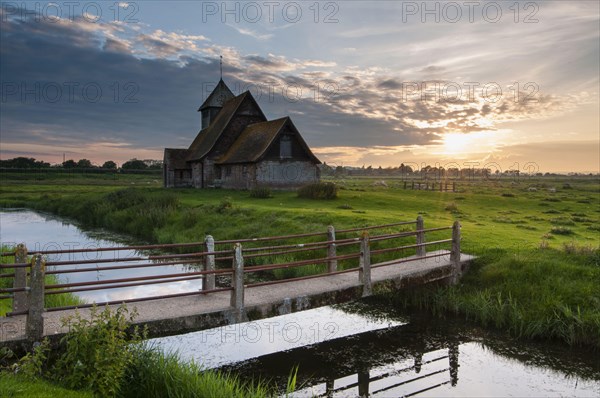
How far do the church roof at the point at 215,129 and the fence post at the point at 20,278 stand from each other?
3715 cm

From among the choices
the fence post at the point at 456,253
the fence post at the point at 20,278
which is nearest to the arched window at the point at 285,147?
the fence post at the point at 456,253

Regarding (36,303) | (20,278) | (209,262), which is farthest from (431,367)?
(20,278)

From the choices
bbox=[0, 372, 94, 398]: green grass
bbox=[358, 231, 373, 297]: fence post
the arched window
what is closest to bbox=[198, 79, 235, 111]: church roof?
the arched window

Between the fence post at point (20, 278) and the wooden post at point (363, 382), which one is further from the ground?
the fence post at point (20, 278)

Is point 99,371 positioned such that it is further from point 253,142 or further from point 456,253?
point 253,142

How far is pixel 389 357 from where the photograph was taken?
35.6 feet

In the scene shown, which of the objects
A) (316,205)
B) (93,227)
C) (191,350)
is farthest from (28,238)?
(191,350)

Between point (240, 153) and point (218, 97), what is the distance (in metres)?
15.1

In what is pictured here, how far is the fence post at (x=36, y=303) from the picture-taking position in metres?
7.23

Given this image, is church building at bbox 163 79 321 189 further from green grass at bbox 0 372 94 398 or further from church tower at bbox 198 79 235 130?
green grass at bbox 0 372 94 398

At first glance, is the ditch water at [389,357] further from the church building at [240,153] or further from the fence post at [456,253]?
the church building at [240,153]

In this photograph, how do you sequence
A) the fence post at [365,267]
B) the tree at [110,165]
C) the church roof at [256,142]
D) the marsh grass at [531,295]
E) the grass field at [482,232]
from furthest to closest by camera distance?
the tree at [110,165], the church roof at [256,142], the grass field at [482,232], the fence post at [365,267], the marsh grass at [531,295]

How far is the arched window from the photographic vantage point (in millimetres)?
40594

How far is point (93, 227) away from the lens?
3325 centimetres
